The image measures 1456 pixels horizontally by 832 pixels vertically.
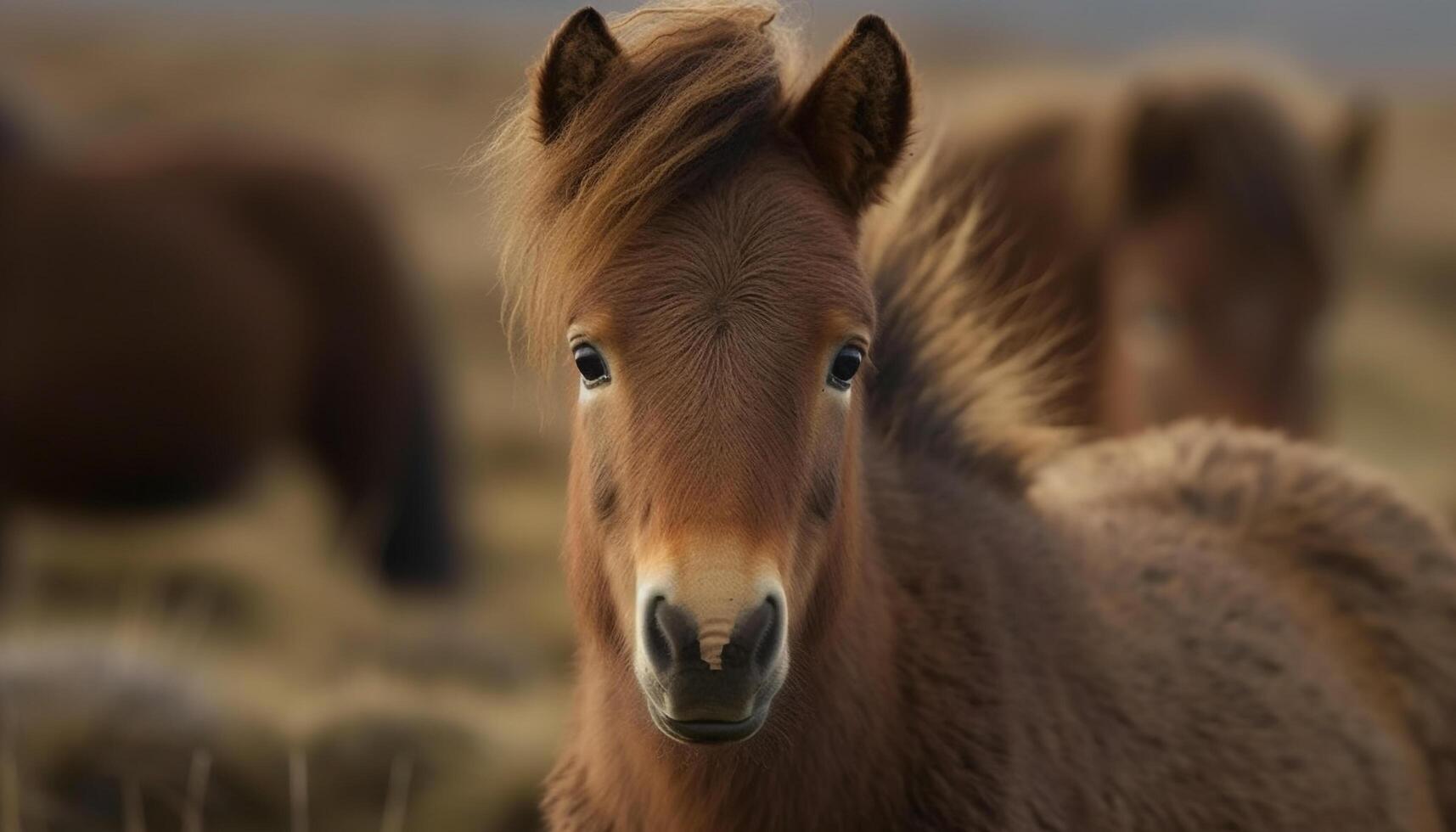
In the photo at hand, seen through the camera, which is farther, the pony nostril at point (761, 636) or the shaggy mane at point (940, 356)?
the shaggy mane at point (940, 356)

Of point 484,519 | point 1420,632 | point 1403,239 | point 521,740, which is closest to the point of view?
point 1420,632

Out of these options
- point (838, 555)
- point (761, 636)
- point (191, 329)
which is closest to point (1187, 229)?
point (838, 555)

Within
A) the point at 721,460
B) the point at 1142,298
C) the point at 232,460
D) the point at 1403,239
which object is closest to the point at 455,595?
the point at 232,460

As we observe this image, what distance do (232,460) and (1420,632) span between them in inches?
296

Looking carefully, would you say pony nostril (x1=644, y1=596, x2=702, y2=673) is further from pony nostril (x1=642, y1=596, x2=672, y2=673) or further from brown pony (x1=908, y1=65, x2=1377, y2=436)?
brown pony (x1=908, y1=65, x2=1377, y2=436)

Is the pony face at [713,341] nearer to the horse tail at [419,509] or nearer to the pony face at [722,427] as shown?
the pony face at [722,427]

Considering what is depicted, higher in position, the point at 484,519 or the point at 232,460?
the point at 484,519

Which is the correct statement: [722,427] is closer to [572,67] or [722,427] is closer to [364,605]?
[572,67]

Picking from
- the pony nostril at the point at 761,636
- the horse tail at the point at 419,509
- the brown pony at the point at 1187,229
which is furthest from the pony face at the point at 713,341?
the horse tail at the point at 419,509

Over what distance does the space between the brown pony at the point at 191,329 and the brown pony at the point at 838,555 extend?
696cm

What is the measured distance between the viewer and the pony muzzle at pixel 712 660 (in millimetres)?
2475

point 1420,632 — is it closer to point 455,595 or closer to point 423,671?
point 423,671

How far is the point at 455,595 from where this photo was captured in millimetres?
11141

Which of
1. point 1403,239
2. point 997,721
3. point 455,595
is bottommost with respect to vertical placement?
point 997,721
